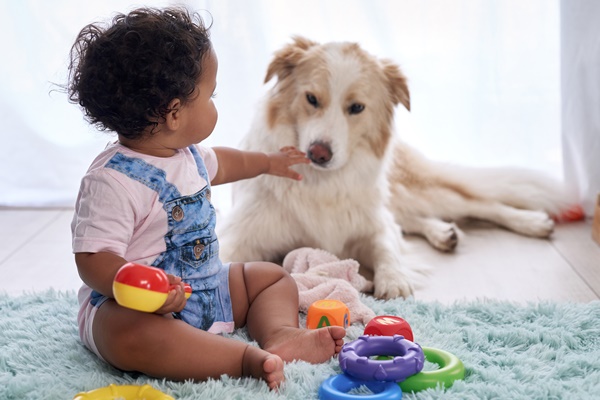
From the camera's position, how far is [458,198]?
3.45 meters

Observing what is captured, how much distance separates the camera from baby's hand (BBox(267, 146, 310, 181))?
2.30 m

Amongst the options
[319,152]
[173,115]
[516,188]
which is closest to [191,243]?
[173,115]

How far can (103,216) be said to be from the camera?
1669 mm

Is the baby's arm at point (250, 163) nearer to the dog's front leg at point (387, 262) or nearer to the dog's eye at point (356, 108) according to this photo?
the dog's eye at point (356, 108)

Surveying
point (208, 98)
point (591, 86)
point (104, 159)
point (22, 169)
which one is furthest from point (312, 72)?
point (22, 169)

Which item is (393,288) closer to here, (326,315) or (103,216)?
(326,315)

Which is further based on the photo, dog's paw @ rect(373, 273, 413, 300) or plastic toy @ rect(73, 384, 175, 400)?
dog's paw @ rect(373, 273, 413, 300)

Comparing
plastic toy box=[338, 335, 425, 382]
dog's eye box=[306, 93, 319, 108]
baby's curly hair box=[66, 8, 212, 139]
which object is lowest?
plastic toy box=[338, 335, 425, 382]

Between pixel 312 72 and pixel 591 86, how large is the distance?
140cm

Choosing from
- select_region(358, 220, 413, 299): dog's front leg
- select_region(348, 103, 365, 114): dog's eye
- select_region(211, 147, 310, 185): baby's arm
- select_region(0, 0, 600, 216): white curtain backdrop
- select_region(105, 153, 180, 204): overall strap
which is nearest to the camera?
select_region(105, 153, 180, 204): overall strap

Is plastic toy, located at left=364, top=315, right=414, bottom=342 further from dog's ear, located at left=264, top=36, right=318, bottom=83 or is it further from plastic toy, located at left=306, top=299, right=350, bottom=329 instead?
dog's ear, located at left=264, top=36, right=318, bottom=83

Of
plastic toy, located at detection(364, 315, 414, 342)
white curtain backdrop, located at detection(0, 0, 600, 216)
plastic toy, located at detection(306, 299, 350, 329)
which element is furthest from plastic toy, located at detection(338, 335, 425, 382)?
white curtain backdrop, located at detection(0, 0, 600, 216)

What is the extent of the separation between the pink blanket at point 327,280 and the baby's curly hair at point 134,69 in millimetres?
775

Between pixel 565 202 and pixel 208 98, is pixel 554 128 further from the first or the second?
pixel 208 98
